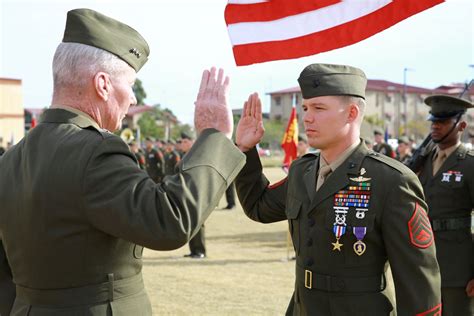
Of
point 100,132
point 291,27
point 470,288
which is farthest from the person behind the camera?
point 470,288

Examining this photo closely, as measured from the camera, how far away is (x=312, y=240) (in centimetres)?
287

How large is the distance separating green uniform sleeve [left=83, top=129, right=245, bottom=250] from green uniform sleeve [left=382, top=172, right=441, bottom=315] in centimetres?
107

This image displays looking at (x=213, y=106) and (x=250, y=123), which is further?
(x=250, y=123)

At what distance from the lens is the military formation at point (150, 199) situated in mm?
1859

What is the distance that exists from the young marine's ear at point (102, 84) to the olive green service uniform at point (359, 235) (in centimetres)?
121

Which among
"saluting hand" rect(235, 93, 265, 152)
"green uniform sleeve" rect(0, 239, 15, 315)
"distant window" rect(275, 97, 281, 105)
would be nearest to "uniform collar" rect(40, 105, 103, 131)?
"green uniform sleeve" rect(0, 239, 15, 315)

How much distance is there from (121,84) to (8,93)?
150 ft

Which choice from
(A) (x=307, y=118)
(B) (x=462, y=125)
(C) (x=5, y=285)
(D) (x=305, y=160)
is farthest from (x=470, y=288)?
(C) (x=5, y=285)

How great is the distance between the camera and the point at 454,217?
4.57m

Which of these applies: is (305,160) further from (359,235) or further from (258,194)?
(359,235)

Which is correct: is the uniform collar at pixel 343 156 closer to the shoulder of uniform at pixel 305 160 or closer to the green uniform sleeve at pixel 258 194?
the shoulder of uniform at pixel 305 160

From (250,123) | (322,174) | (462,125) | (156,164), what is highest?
(250,123)

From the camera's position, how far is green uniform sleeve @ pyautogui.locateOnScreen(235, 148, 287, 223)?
3.29 m

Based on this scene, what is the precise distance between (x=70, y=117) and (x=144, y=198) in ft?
1.55
